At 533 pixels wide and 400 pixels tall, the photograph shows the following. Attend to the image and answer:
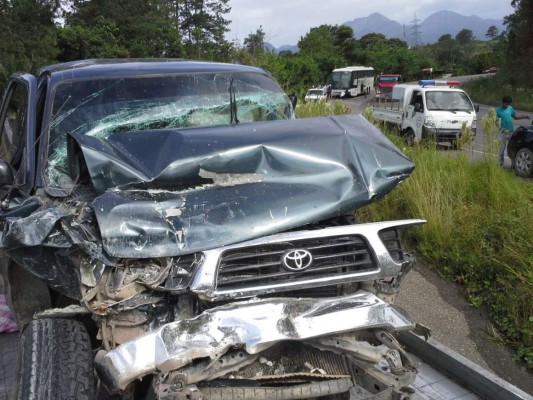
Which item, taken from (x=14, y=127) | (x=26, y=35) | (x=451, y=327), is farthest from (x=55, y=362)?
(x=26, y=35)

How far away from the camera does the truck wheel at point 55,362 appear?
2.26 metres

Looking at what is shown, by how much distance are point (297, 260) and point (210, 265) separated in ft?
1.37

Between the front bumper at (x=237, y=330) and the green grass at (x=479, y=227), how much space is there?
6.64ft

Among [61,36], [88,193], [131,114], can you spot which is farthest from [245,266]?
[61,36]

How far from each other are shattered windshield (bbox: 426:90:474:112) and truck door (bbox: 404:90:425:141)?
23 centimetres

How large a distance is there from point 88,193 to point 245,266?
1008 mm

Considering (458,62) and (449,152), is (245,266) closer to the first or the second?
(449,152)

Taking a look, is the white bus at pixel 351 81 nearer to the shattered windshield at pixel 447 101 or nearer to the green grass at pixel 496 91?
the green grass at pixel 496 91

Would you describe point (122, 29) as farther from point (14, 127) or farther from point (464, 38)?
point (464, 38)

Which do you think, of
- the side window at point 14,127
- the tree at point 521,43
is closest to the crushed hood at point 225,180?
the side window at point 14,127

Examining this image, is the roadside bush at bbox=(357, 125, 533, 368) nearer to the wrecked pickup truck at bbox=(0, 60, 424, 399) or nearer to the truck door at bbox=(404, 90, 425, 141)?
the wrecked pickup truck at bbox=(0, 60, 424, 399)

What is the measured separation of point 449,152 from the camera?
6.88m

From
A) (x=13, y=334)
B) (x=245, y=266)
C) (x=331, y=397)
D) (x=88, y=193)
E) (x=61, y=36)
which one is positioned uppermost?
(x=61, y=36)

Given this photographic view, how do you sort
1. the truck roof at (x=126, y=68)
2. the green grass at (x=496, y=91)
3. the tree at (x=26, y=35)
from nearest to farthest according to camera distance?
the truck roof at (x=126, y=68) → the tree at (x=26, y=35) → the green grass at (x=496, y=91)
